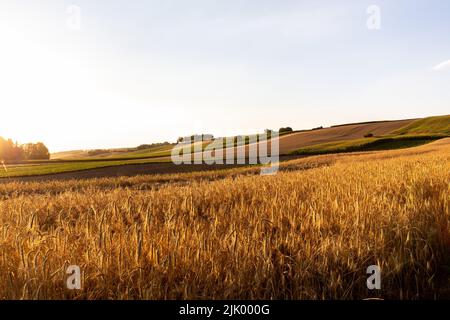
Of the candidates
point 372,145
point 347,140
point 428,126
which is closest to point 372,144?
point 372,145

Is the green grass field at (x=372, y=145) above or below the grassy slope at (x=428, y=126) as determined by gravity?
below

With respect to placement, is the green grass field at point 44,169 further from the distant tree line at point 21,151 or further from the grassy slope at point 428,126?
the grassy slope at point 428,126

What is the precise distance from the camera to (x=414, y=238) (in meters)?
3.73

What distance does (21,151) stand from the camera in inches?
3460

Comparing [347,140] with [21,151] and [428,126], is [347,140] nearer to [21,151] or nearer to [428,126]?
[428,126]

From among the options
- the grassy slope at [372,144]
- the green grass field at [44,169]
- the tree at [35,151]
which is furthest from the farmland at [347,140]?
the tree at [35,151]

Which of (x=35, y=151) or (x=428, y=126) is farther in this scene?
(x=35, y=151)

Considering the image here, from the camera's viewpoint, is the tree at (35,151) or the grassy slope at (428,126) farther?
the tree at (35,151)

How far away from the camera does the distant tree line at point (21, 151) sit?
8062cm

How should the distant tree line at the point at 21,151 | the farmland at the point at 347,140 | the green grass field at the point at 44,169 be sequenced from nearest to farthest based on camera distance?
1. the green grass field at the point at 44,169
2. the farmland at the point at 347,140
3. the distant tree line at the point at 21,151

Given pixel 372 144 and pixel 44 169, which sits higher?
pixel 372 144

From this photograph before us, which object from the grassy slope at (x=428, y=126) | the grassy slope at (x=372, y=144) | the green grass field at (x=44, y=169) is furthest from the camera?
the grassy slope at (x=428, y=126)

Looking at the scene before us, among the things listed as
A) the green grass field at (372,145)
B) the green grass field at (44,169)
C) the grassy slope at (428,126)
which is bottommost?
the green grass field at (44,169)
